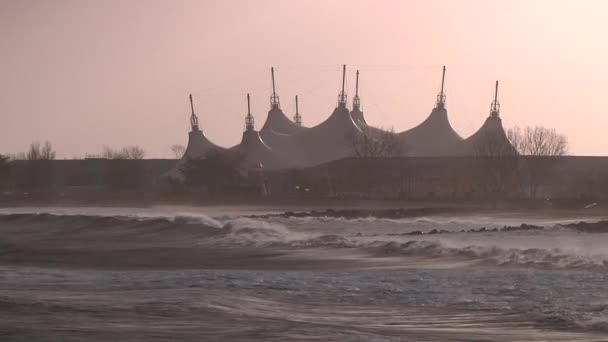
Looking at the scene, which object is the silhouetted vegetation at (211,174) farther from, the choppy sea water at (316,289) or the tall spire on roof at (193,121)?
the choppy sea water at (316,289)

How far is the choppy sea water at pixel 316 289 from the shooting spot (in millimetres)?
12516

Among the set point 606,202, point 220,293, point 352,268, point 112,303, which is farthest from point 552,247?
point 606,202

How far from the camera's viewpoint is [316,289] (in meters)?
16.6

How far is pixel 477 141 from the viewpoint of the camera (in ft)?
262

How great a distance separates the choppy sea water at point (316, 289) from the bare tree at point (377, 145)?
46860 mm

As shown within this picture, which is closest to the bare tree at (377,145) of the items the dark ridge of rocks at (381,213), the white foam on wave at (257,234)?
the dark ridge of rocks at (381,213)

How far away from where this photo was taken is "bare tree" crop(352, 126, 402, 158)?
7744 centimetres

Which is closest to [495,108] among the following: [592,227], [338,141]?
[338,141]

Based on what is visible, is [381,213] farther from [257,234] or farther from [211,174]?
[211,174]

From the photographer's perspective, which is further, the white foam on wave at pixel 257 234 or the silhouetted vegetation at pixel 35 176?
the silhouetted vegetation at pixel 35 176

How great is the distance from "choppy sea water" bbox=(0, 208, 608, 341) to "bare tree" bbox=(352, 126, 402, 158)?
4686cm

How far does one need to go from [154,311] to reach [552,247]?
11765 millimetres

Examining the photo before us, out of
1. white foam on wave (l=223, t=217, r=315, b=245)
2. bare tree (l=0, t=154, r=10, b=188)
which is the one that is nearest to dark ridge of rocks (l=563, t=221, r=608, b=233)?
white foam on wave (l=223, t=217, r=315, b=245)

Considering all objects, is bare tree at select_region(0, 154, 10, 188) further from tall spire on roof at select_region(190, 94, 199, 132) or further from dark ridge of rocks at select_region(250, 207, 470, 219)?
dark ridge of rocks at select_region(250, 207, 470, 219)
